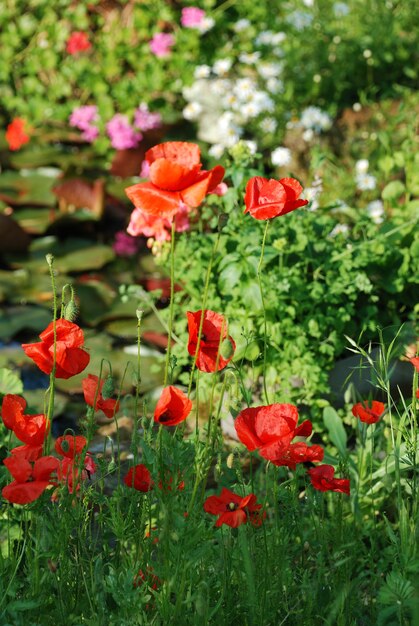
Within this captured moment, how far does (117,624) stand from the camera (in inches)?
57.4

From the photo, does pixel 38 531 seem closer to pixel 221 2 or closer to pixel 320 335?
pixel 320 335

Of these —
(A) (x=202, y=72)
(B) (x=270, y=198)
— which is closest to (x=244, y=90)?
(A) (x=202, y=72)

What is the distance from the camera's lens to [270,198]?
147 cm

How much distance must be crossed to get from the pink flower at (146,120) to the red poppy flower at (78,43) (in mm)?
728

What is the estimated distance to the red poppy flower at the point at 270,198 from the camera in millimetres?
1460

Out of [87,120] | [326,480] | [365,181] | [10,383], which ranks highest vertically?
[326,480]

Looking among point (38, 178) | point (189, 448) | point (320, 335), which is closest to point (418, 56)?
point (38, 178)

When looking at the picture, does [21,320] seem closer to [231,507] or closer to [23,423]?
[23,423]

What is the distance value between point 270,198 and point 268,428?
37 centimetres

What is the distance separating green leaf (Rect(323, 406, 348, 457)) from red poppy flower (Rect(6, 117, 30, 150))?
125 inches

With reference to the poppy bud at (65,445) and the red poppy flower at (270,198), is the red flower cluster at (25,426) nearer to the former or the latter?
the poppy bud at (65,445)

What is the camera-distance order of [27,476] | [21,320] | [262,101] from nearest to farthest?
[27,476] < [21,320] < [262,101]

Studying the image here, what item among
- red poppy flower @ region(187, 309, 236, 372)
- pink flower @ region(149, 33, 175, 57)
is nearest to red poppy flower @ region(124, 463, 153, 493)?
red poppy flower @ region(187, 309, 236, 372)

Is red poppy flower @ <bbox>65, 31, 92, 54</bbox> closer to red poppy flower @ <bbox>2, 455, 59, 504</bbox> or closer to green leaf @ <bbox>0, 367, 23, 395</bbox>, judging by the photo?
green leaf @ <bbox>0, 367, 23, 395</bbox>
